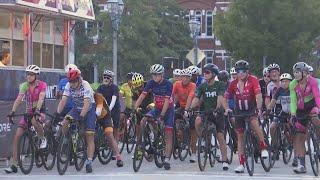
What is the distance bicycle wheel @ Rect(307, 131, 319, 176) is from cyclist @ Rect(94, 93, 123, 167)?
3655 mm

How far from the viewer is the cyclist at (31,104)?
41.8ft

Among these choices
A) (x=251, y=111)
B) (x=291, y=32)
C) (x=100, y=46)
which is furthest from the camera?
(x=100, y=46)

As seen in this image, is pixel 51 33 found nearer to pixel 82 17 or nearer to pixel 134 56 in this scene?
pixel 82 17

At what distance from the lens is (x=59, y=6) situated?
2072cm

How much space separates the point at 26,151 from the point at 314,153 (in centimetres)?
494

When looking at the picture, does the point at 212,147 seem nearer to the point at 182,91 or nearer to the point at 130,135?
the point at 182,91

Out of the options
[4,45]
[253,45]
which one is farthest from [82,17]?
[253,45]

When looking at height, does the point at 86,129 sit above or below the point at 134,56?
below

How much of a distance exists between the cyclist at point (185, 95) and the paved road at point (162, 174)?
98cm

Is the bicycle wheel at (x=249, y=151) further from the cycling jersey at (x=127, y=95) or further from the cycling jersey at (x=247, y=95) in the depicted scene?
the cycling jersey at (x=127, y=95)

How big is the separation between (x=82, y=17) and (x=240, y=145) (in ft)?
36.0

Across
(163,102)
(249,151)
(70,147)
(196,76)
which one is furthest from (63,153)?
(196,76)

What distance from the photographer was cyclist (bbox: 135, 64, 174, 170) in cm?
1323

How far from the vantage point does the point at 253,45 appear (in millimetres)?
47188
